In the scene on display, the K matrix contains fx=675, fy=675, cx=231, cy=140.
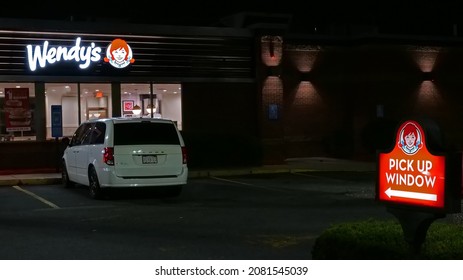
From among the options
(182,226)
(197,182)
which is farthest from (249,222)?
(197,182)

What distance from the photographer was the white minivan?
45.3 feet

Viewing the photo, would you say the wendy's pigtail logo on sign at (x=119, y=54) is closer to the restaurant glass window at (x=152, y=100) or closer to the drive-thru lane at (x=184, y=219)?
the restaurant glass window at (x=152, y=100)

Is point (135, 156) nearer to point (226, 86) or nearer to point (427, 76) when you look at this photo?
point (226, 86)

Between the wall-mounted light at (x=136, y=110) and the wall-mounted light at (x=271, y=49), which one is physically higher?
the wall-mounted light at (x=271, y=49)

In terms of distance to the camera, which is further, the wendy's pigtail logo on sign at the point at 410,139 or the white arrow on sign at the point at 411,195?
the wendy's pigtail logo on sign at the point at 410,139

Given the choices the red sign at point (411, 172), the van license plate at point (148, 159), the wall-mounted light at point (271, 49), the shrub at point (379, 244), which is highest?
the wall-mounted light at point (271, 49)

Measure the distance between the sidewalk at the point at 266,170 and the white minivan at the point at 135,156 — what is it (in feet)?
12.8

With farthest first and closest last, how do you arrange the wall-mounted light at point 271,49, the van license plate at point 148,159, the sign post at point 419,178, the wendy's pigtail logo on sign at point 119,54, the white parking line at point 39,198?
the wall-mounted light at point 271,49, the wendy's pigtail logo on sign at point 119,54, the van license plate at point 148,159, the white parking line at point 39,198, the sign post at point 419,178

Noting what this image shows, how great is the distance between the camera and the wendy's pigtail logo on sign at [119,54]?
71.1 ft

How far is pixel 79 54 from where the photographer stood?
21.3 m

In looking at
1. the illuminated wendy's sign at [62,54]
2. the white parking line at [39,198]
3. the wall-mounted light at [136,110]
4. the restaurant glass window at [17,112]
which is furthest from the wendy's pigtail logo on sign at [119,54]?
the white parking line at [39,198]

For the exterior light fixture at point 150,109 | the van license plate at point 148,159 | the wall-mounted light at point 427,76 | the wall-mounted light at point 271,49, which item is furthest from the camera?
the wall-mounted light at point 427,76

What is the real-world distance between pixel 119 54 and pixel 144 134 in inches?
330

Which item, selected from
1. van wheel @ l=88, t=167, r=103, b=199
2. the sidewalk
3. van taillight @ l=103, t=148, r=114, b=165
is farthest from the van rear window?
the sidewalk
